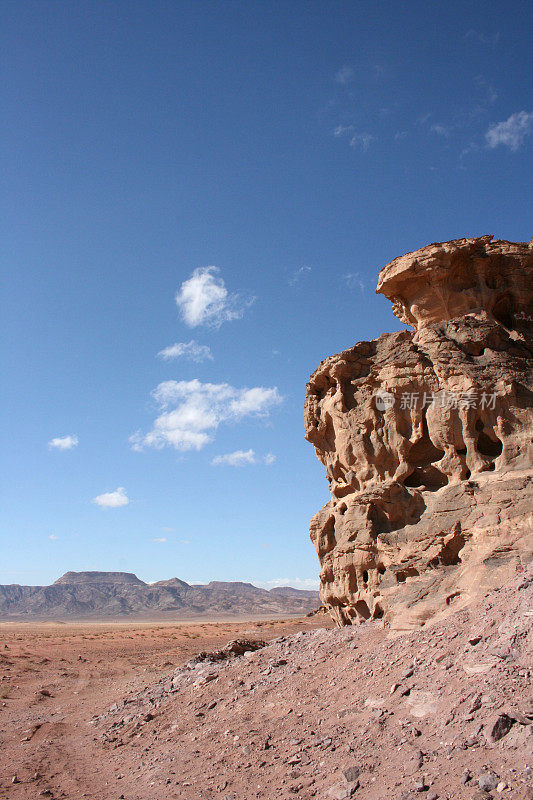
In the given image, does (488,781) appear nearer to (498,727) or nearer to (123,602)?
(498,727)

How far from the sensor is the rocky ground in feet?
22.2

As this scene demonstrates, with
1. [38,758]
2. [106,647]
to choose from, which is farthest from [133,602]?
[38,758]

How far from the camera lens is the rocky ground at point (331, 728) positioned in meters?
6.78

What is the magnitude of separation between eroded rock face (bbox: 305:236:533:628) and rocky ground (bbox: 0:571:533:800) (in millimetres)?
1545

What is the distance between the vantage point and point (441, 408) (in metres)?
14.7

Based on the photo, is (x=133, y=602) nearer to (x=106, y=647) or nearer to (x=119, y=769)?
(x=106, y=647)

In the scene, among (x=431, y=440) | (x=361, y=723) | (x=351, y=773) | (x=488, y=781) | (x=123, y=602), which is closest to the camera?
(x=488, y=781)

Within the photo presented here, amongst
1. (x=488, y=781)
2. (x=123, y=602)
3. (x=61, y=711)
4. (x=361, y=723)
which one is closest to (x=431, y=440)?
(x=361, y=723)

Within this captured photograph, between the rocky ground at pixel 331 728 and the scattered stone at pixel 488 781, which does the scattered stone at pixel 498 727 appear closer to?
the rocky ground at pixel 331 728

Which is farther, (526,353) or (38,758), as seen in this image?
(526,353)

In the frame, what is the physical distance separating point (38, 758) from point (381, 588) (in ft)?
30.4

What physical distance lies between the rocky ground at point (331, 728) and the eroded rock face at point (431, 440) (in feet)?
5.07

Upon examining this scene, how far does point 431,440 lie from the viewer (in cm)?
1496

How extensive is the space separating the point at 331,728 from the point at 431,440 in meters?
8.29
